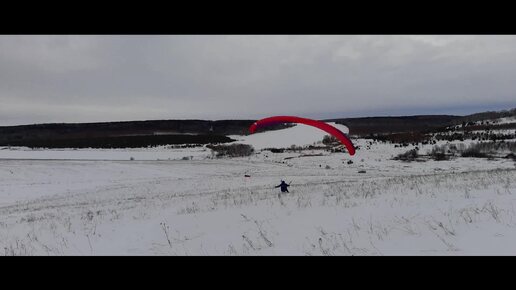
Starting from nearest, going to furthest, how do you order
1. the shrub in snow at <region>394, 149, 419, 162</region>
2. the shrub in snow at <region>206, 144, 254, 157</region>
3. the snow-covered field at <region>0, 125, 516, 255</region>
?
the snow-covered field at <region>0, 125, 516, 255</region> < the shrub in snow at <region>394, 149, 419, 162</region> < the shrub in snow at <region>206, 144, 254, 157</region>

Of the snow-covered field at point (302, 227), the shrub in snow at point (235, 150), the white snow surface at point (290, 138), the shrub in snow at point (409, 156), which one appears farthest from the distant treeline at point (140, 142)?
the snow-covered field at point (302, 227)

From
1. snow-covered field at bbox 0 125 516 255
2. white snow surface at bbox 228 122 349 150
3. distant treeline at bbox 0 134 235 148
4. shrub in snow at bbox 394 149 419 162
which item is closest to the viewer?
snow-covered field at bbox 0 125 516 255

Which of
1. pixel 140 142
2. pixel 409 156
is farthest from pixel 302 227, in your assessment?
pixel 140 142

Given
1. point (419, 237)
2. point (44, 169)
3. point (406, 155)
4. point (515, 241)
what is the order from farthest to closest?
point (406, 155) → point (44, 169) → point (419, 237) → point (515, 241)

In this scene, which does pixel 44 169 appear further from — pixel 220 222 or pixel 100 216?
pixel 220 222

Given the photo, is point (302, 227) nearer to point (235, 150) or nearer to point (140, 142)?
point (235, 150)

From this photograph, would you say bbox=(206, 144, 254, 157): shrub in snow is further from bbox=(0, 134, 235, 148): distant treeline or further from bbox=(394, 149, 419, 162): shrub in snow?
bbox=(394, 149, 419, 162): shrub in snow

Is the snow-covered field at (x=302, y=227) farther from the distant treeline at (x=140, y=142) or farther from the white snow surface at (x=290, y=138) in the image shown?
the distant treeline at (x=140, y=142)

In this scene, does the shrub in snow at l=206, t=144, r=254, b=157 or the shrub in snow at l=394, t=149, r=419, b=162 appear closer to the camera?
the shrub in snow at l=394, t=149, r=419, b=162

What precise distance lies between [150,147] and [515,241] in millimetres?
66333

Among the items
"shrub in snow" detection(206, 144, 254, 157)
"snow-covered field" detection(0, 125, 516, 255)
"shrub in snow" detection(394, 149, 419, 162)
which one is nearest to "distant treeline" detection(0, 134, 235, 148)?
"shrub in snow" detection(206, 144, 254, 157)

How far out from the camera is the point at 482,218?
6.74 m

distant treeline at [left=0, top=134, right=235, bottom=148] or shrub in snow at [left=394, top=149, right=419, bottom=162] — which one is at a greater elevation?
distant treeline at [left=0, top=134, right=235, bottom=148]
